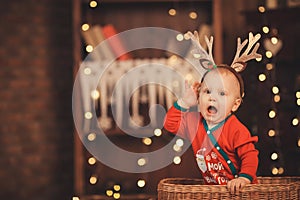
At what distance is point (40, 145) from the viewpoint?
3783 mm

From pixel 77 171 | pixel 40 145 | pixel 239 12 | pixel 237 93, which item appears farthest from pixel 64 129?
pixel 237 93

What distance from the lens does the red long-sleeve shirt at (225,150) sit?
183 cm

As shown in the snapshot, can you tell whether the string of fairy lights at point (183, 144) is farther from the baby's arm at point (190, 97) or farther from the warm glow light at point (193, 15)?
the baby's arm at point (190, 97)

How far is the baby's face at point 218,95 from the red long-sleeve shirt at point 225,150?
42 millimetres

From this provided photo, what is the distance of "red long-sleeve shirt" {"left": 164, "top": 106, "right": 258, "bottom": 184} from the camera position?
1828 mm

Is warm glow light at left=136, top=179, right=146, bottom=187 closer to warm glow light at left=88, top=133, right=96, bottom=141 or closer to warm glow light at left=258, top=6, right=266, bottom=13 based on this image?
warm glow light at left=88, top=133, right=96, bottom=141

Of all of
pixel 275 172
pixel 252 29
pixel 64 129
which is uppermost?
pixel 252 29

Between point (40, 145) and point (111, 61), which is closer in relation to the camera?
point (111, 61)

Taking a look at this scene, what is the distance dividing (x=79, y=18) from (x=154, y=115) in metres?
0.70

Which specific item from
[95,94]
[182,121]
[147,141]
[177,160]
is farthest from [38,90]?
[182,121]

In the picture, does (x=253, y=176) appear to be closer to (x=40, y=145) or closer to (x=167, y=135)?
(x=167, y=135)

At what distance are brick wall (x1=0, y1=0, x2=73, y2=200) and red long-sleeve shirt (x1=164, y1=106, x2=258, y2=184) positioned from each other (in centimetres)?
195

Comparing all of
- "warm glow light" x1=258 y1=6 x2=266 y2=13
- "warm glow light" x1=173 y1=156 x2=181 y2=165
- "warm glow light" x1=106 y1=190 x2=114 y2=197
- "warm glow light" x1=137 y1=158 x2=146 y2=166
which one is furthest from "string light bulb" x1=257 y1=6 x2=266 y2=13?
"warm glow light" x1=106 y1=190 x2=114 y2=197

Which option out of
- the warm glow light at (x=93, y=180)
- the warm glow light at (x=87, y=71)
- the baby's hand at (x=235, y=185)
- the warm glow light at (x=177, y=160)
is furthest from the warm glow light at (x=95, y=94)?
the baby's hand at (x=235, y=185)
